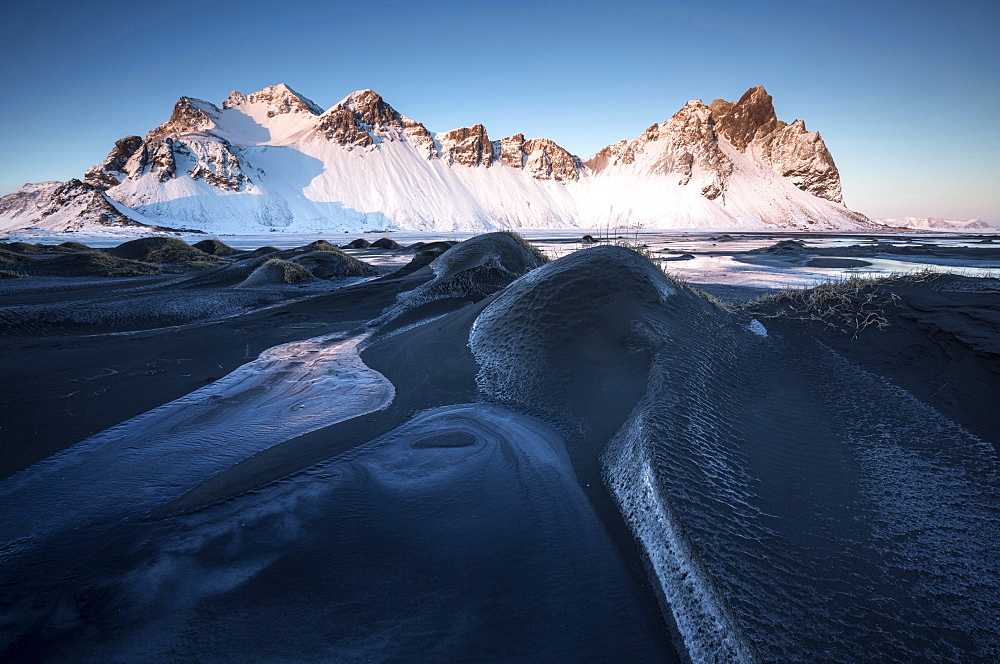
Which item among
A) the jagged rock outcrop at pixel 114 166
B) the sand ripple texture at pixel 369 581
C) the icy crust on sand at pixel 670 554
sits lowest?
the sand ripple texture at pixel 369 581

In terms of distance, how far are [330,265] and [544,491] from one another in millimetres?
11181

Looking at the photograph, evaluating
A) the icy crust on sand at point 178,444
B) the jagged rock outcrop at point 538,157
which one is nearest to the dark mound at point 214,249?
the icy crust on sand at point 178,444

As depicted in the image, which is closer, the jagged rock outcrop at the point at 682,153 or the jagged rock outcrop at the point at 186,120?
the jagged rock outcrop at the point at 186,120

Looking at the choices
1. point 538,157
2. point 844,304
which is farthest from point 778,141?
point 844,304

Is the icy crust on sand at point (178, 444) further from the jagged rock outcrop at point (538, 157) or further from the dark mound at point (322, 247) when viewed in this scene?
the jagged rock outcrop at point (538, 157)

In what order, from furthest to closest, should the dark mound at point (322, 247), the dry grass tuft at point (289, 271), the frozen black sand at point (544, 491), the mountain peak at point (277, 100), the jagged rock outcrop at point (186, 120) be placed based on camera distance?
the mountain peak at point (277, 100) → the jagged rock outcrop at point (186, 120) → the dark mound at point (322, 247) → the dry grass tuft at point (289, 271) → the frozen black sand at point (544, 491)

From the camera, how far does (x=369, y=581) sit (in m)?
1.53

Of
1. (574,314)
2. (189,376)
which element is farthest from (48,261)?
(574,314)

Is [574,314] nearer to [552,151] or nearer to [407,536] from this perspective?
[407,536]

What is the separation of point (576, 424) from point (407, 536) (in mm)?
1222

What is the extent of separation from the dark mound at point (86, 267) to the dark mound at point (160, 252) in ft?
10.7

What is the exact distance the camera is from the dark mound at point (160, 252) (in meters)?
16.7

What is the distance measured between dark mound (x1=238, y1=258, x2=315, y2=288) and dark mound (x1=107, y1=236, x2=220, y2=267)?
28.4ft

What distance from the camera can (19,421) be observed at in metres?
2.80
